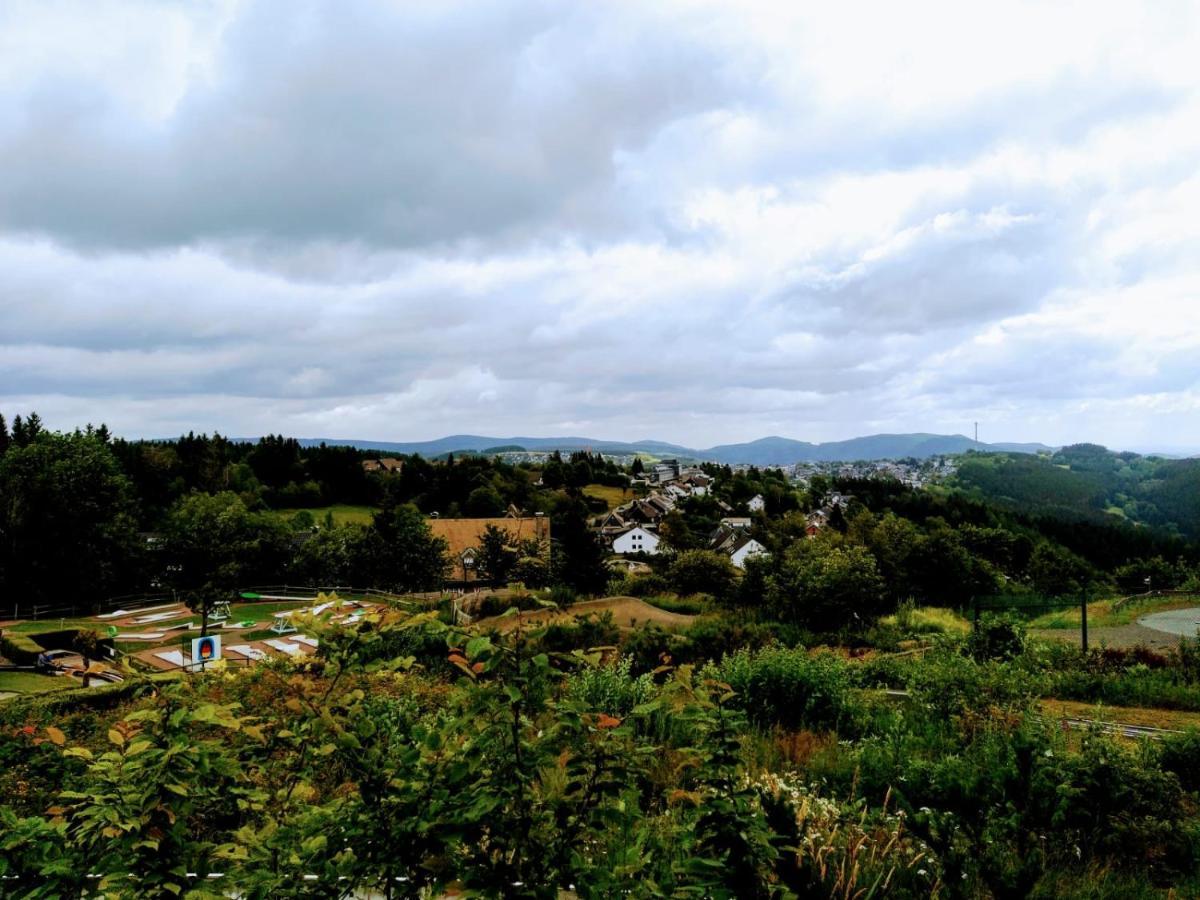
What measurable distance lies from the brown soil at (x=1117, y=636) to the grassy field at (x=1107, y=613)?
2.03ft

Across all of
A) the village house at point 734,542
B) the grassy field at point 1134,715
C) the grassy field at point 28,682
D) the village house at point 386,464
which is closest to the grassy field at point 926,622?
the grassy field at point 1134,715

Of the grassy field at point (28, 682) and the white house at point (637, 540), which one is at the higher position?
the grassy field at point (28, 682)

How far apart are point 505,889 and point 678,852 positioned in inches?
48.3

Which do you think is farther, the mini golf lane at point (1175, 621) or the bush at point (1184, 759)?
the mini golf lane at point (1175, 621)

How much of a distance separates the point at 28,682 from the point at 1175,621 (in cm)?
3045

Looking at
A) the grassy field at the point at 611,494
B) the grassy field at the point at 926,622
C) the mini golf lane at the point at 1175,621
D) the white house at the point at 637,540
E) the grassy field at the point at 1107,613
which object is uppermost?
the grassy field at the point at 926,622

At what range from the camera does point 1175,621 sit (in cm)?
1812

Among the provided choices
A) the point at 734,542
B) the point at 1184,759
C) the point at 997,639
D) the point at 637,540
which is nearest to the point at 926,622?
the point at 997,639

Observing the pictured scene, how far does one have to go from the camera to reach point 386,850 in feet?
6.48

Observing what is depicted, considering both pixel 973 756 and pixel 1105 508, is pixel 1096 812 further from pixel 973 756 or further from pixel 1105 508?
pixel 1105 508

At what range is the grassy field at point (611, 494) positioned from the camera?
11098cm

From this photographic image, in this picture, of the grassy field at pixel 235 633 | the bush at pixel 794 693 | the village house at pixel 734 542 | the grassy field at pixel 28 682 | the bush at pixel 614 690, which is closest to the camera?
the bush at pixel 614 690

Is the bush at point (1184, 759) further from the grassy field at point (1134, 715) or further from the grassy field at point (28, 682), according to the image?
the grassy field at point (28, 682)

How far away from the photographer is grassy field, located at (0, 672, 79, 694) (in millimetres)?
15156
